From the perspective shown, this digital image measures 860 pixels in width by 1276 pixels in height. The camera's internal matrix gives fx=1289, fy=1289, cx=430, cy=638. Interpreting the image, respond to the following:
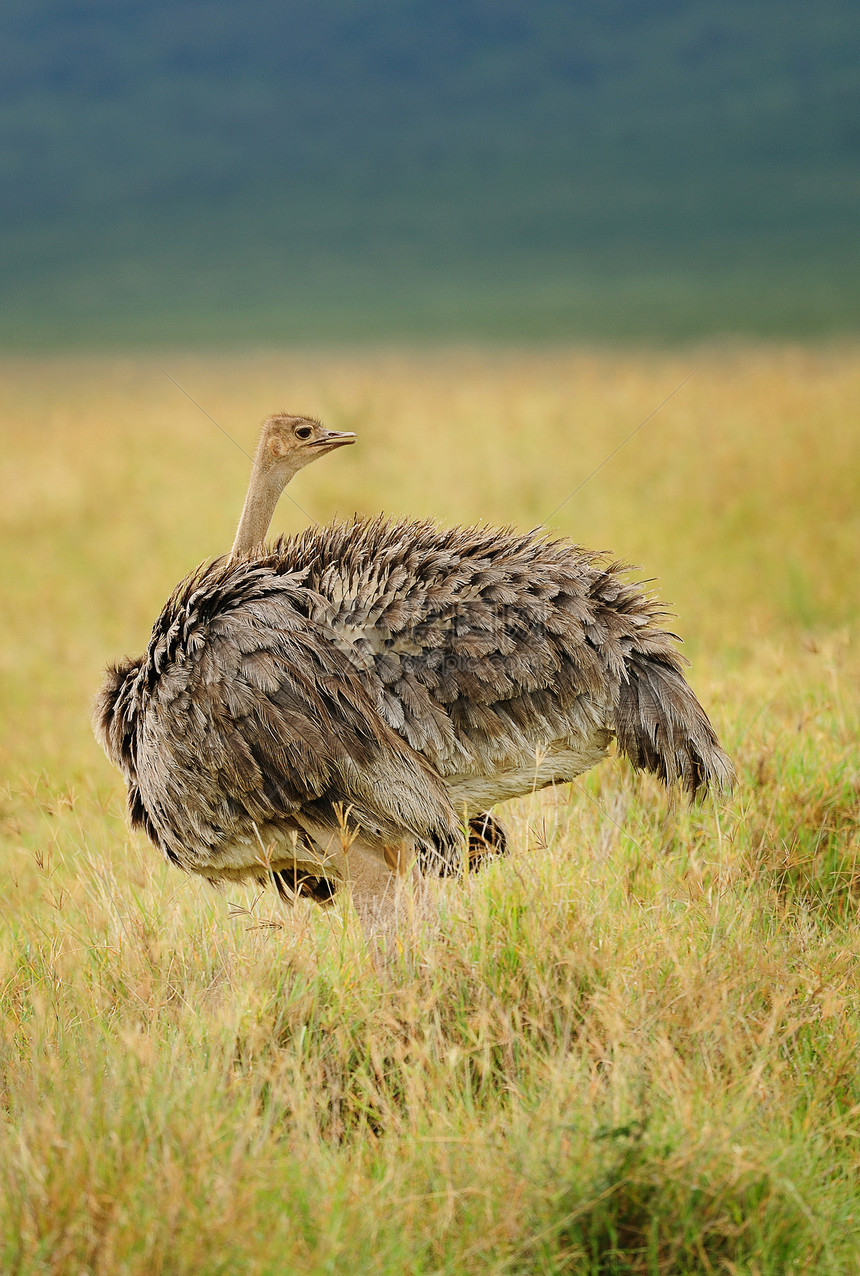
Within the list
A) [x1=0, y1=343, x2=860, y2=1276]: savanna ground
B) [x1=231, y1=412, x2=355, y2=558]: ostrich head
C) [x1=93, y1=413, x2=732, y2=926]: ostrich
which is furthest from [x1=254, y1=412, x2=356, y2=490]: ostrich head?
[x1=0, y1=343, x2=860, y2=1276]: savanna ground

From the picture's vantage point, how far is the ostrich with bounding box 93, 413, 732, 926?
362cm

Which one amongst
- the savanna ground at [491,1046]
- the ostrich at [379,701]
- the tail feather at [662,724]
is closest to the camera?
the savanna ground at [491,1046]

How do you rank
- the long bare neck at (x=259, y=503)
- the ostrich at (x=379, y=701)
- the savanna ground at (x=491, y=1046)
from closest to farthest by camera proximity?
1. the savanna ground at (x=491, y=1046)
2. the ostrich at (x=379, y=701)
3. the long bare neck at (x=259, y=503)

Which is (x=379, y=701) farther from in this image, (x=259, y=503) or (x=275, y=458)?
(x=275, y=458)

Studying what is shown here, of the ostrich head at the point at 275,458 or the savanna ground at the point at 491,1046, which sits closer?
the savanna ground at the point at 491,1046

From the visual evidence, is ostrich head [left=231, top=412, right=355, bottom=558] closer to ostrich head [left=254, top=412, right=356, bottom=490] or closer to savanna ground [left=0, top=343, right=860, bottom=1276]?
ostrich head [left=254, top=412, right=356, bottom=490]

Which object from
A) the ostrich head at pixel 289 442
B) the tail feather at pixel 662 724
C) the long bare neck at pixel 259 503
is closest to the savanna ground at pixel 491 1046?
the tail feather at pixel 662 724

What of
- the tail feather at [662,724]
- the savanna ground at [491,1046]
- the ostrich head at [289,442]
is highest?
the ostrich head at [289,442]

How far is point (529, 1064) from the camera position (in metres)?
3.08

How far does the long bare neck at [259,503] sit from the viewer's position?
4.52 m

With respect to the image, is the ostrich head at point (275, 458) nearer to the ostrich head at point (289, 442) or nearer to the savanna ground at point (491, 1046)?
the ostrich head at point (289, 442)

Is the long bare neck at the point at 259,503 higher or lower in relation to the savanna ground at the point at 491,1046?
higher

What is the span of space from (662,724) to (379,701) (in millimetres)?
859

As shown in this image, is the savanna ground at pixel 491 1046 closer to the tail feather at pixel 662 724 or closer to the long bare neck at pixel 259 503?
the tail feather at pixel 662 724
